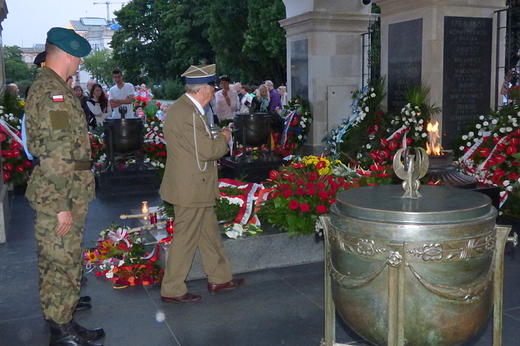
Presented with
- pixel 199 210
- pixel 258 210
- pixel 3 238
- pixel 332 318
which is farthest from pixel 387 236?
pixel 3 238

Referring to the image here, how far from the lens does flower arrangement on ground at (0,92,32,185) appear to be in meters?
8.74

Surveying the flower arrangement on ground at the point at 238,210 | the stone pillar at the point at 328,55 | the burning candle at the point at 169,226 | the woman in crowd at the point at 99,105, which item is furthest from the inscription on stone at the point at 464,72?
the woman in crowd at the point at 99,105

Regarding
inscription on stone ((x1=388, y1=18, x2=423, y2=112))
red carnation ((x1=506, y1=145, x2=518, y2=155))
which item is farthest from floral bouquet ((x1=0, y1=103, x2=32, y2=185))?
red carnation ((x1=506, y1=145, x2=518, y2=155))

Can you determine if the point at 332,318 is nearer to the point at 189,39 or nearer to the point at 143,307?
the point at 143,307

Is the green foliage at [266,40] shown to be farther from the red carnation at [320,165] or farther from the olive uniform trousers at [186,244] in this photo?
the olive uniform trousers at [186,244]

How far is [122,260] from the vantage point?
557 cm

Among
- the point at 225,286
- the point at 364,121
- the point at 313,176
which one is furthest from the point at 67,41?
the point at 364,121

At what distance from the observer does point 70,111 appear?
378 centimetres

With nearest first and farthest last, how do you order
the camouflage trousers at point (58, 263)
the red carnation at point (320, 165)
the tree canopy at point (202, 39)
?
the camouflage trousers at point (58, 263) < the red carnation at point (320, 165) < the tree canopy at point (202, 39)

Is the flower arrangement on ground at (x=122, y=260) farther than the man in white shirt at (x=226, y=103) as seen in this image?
No

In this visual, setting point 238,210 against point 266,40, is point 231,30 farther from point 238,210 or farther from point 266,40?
point 238,210

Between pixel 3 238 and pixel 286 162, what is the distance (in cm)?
562

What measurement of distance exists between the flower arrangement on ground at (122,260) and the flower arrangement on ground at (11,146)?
3.15 metres

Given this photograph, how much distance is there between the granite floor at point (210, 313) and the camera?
4094 mm
